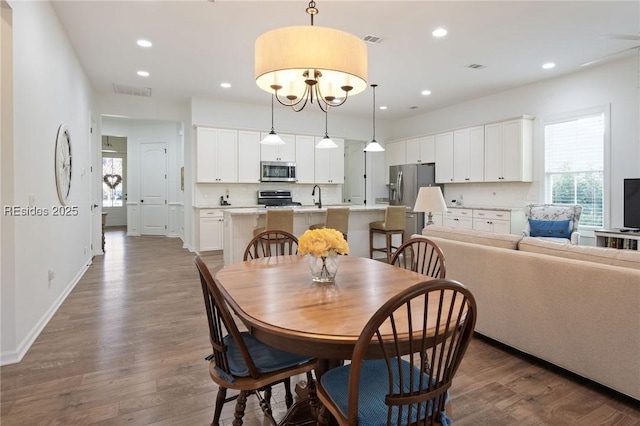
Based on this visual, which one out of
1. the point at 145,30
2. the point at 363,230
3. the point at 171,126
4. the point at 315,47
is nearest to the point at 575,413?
the point at 315,47

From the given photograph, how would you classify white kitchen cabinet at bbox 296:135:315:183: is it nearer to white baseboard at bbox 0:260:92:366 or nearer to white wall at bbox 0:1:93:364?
white wall at bbox 0:1:93:364

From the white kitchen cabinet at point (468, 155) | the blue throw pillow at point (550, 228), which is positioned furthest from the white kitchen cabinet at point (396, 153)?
the blue throw pillow at point (550, 228)

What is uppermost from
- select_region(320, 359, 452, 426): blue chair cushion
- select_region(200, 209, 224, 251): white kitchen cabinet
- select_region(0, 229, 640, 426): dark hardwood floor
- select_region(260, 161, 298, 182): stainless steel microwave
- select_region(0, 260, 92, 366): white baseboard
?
select_region(260, 161, 298, 182): stainless steel microwave

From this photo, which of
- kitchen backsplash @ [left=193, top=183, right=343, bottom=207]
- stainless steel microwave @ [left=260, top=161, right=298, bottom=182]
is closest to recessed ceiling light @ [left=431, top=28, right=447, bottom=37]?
stainless steel microwave @ [left=260, top=161, right=298, bottom=182]

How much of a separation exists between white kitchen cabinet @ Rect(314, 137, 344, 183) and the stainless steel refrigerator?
Answer: 132 centimetres

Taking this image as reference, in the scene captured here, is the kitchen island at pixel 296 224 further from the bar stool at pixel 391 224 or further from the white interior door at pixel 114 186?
the white interior door at pixel 114 186

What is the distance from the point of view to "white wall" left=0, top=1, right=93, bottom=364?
8.45 ft

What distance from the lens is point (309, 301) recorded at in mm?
1492

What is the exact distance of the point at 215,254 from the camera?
263 inches

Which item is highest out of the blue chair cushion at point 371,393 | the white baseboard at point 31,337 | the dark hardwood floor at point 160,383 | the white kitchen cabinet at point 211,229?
the white kitchen cabinet at point 211,229

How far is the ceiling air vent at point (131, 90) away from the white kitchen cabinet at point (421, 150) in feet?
17.9

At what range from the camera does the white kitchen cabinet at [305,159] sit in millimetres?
7656

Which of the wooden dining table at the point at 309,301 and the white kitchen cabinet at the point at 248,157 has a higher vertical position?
the white kitchen cabinet at the point at 248,157

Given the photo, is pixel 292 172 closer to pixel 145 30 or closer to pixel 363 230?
pixel 363 230
